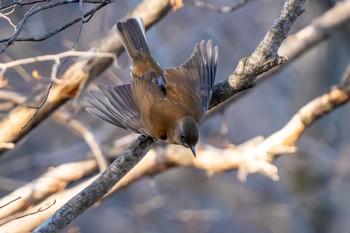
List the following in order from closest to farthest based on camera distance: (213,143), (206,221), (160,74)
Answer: (160,74) → (213,143) → (206,221)

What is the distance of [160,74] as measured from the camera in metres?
4.21

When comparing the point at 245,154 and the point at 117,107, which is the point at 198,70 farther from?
the point at 245,154

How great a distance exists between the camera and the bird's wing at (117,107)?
3.64 m

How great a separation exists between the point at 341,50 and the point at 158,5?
2264 millimetres

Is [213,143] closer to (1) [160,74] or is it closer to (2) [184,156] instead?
(2) [184,156]

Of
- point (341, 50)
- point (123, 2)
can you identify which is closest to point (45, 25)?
point (123, 2)

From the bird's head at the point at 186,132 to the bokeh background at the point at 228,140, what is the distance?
4.84 ft

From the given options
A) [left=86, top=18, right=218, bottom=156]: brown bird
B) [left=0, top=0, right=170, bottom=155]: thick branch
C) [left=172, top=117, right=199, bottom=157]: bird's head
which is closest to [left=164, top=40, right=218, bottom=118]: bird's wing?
[left=86, top=18, right=218, bottom=156]: brown bird

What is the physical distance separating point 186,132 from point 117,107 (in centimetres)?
46

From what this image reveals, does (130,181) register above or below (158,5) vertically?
below

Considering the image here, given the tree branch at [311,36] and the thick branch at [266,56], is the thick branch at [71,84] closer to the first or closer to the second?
the tree branch at [311,36]

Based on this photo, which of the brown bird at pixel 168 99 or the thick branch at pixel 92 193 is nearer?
the thick branch at pixel 92 193

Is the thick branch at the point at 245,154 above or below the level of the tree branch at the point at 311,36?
below

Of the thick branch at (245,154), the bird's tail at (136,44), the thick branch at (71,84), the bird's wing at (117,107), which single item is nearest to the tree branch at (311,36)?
the thick branch at (245,154)
